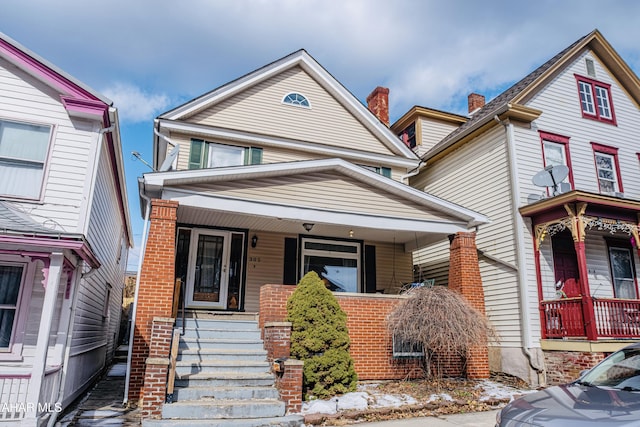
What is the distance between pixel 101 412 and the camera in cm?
698

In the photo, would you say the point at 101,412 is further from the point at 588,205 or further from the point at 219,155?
the point at 588,205

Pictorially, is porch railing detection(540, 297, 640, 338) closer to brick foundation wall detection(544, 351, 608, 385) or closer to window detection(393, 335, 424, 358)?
brick foundation wall detection(544, 351, 608, 385)

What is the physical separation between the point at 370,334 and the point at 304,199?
3247 millimetres

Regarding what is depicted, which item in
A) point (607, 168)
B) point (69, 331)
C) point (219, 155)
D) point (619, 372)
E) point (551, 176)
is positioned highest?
point (607, 168)

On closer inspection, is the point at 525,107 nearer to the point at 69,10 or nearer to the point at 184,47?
the point at 184,47

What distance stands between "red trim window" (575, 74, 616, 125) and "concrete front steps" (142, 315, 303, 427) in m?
12.1

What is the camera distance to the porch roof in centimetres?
881

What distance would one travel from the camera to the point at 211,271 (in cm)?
1131

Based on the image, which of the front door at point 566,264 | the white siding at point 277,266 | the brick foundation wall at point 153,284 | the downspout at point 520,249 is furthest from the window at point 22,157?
the front door at point 566,264

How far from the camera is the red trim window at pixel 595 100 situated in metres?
13.7

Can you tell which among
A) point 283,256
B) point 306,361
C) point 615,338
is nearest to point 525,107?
point 615,338

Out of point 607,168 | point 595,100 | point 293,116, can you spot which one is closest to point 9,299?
point 293,116

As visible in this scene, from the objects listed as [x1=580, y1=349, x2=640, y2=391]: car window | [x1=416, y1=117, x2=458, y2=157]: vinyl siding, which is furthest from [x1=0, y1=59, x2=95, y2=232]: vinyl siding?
[x1=416, y1=117, x2=458, y2=157]: vinyl siding

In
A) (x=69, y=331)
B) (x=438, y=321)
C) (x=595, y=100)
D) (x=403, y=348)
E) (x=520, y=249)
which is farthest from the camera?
(x=595, y=100)
